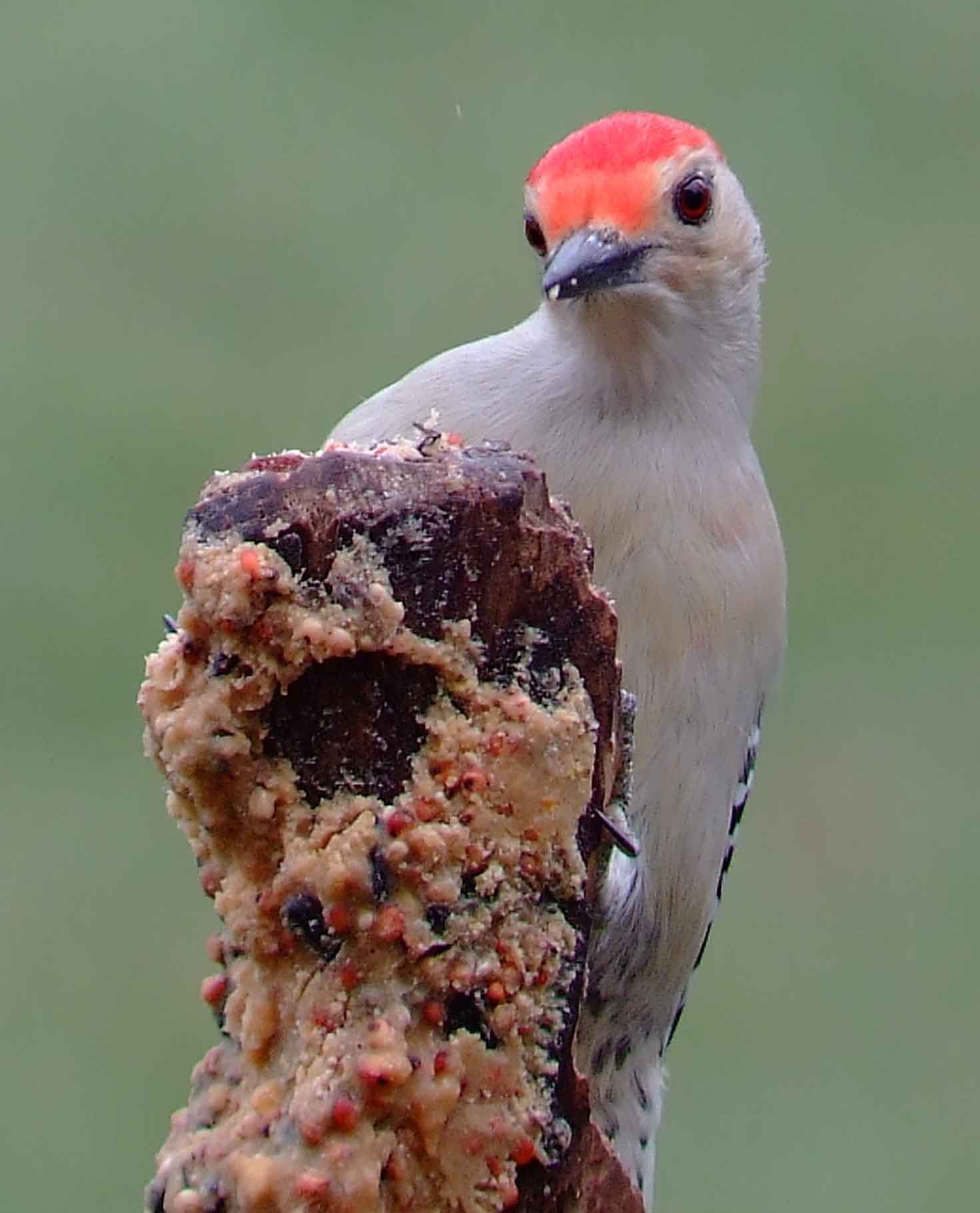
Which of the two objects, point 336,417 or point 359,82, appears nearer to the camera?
point 336,417

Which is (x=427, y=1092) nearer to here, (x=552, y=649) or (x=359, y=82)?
(x=552, y=649)

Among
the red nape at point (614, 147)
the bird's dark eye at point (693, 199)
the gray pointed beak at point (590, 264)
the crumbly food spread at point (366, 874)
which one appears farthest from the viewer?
the bird's dark eye at point (693, 199)

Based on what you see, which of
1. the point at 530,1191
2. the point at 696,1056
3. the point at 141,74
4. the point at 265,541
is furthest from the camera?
the point at 141,74

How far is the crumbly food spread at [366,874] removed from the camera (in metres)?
2.05

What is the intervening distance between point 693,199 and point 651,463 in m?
0.47

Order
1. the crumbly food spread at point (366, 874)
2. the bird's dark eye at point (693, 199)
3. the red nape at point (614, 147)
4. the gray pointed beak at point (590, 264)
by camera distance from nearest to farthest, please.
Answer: the crumbly food spread at point (366, 874), the gray pointed beak at point (590, 264), the red nape at point (614, 147), the bird's dark eye at point (693, 199)

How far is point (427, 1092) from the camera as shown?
6.82 ft

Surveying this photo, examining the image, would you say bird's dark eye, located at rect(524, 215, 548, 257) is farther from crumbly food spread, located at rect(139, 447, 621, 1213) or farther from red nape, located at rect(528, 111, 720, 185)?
crumbly food spread, located at rect(139, 447, 621, 1213)

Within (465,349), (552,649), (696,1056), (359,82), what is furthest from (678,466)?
(359,82)

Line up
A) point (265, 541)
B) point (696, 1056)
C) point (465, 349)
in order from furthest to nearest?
point (696, 1056)
point (465, 349)
point (265, 541)

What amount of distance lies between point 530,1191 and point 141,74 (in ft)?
22.1

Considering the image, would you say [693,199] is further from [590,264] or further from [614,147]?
[590,264]

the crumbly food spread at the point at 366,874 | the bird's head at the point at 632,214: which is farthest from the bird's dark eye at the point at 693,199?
the crumbly food spread at the point at 366,874

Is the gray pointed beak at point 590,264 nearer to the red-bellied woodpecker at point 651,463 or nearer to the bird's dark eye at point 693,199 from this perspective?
the red-bellied woodpecker at point 651,463
